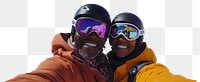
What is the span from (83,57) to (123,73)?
68cm

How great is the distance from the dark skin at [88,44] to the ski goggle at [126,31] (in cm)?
42

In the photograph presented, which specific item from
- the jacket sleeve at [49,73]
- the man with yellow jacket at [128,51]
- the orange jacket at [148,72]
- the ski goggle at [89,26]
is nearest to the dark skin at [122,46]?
the man with yellow jacket at [128,51]

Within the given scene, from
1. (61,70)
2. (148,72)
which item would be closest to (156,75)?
(148,72)

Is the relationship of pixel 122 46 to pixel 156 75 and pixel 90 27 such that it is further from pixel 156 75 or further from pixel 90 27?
pixel 156 75

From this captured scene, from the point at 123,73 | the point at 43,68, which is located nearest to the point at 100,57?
the point at 123,73

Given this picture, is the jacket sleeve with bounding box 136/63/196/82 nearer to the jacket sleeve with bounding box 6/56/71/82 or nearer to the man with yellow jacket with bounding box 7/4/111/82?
the man with yellow jacket with bounding box 7/4/111/82

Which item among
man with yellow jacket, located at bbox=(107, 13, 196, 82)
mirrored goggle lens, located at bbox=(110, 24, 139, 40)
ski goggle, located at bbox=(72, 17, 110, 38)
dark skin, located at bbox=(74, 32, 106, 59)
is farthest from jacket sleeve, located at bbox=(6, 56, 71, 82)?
mirrored goggle lens, located at bbox=(110, 24, 139, 40)

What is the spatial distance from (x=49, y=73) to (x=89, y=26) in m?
1.51

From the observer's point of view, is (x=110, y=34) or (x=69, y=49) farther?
(x=110, y=34)

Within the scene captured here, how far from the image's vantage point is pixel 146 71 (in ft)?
17.3

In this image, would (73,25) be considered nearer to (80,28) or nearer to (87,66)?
(80,28)

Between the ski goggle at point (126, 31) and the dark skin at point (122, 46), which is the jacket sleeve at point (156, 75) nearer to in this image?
the dark skin at point (122, 46)

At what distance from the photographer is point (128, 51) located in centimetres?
576

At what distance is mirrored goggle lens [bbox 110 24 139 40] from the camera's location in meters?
5.76
